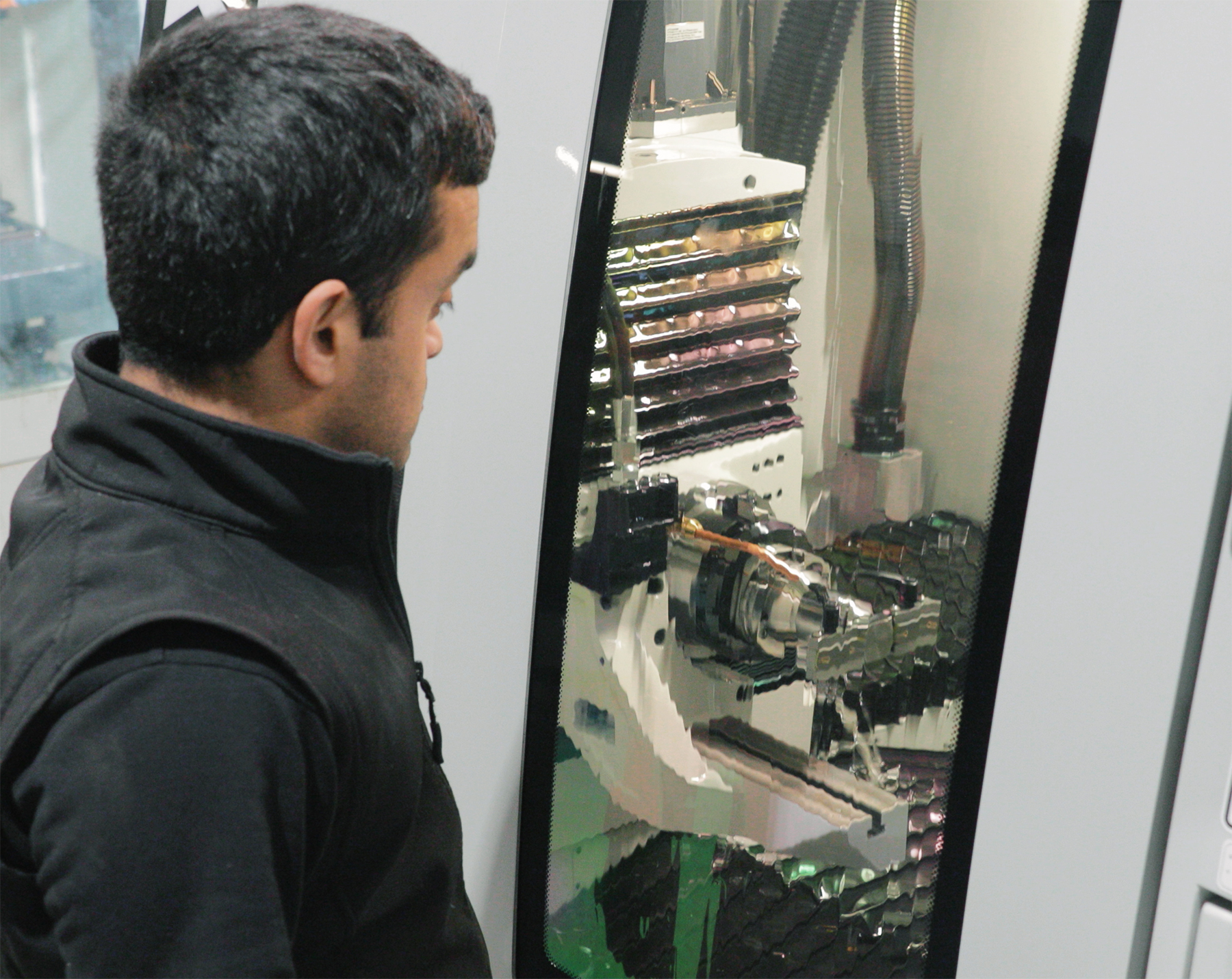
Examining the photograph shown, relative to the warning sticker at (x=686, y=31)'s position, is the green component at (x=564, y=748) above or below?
below

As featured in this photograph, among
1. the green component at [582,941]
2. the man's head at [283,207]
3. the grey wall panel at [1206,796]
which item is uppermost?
the man's head at [283,207]

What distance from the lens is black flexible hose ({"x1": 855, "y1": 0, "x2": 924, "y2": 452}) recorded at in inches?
38.4

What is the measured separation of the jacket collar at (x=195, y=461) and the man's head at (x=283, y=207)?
6cm

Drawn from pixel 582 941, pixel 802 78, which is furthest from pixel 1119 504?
pixel 582 941

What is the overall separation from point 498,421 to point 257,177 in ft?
1.69

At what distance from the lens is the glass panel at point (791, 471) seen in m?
0.94

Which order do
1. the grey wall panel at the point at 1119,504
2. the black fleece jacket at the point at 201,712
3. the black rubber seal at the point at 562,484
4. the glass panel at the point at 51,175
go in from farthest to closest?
the glass panel at the point at 51,175 < the black rubber seal at the point at 562,484 < the grey wall panel at the point at 1119,504 < the black fleece jacket at the point at 201,712

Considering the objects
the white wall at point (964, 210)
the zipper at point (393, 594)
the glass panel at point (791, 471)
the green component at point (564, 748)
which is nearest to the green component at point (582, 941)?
the glass panel at point (791, 471)

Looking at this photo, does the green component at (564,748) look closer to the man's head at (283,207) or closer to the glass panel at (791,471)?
the glass panel at (791,471)

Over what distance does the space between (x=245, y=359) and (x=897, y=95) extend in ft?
1.92

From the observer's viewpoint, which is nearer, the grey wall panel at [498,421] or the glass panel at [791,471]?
the glass panel at [791,471]

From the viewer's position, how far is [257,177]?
0.77m

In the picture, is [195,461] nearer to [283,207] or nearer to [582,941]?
[283,207]

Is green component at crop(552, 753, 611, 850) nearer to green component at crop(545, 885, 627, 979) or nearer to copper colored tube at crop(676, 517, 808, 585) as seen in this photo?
green component at crop(545, 885, 627, 979)
